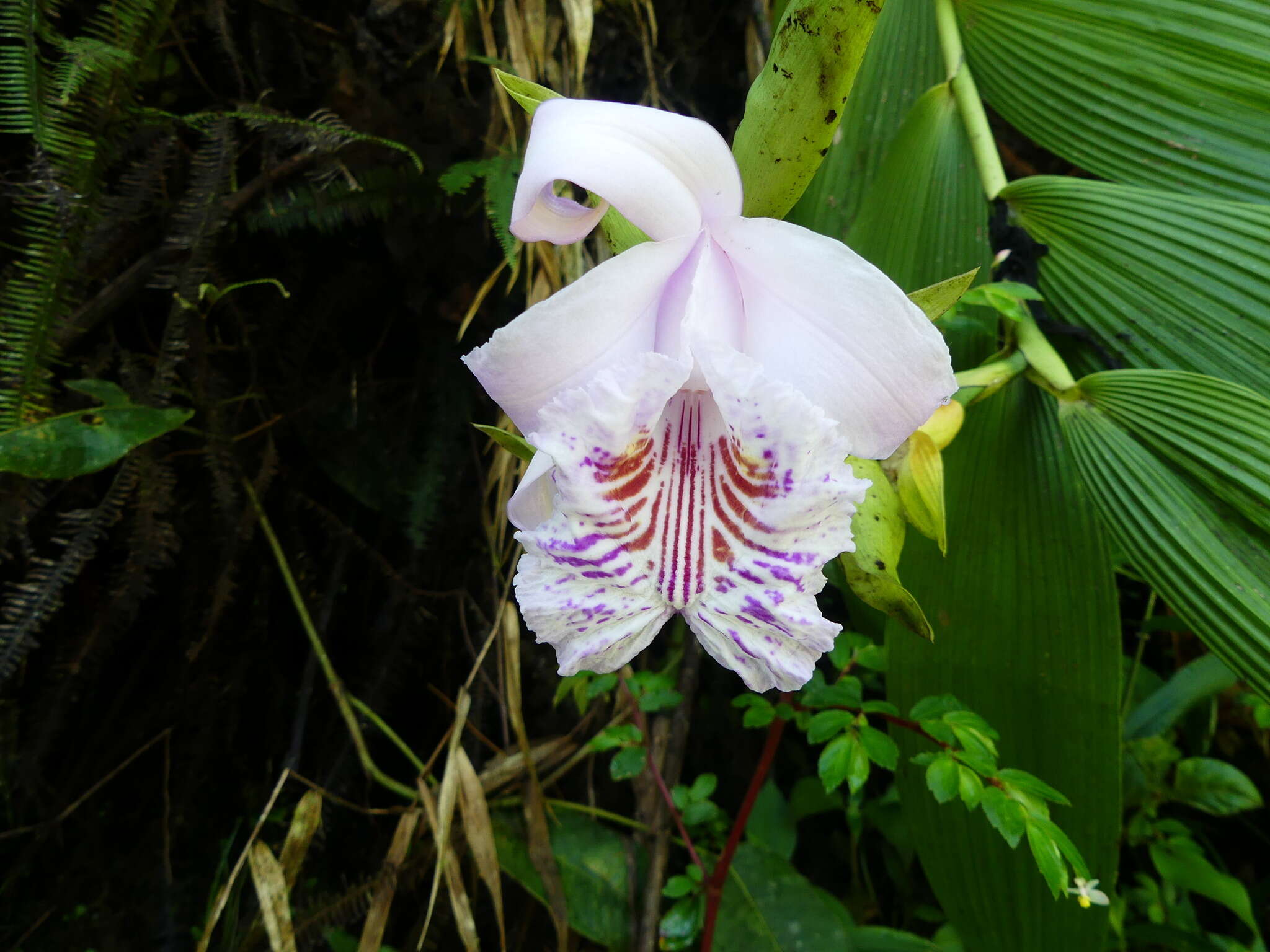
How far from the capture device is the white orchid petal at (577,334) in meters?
0.69

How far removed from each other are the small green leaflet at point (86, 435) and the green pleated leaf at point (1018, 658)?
1187 mm

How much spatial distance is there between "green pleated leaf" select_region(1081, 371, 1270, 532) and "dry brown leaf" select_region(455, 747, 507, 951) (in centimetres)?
109

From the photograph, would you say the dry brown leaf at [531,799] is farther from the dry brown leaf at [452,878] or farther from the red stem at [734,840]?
the red stem at [734,840]

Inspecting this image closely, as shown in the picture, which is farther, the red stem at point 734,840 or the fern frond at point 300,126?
the fern frond at point 300,126

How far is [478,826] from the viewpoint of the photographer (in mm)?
1244

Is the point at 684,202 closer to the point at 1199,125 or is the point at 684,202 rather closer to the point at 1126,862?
the point at 1199,125

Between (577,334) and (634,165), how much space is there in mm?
158

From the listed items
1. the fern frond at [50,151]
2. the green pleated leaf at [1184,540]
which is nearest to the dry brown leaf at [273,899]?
the fern frond at [50,151]

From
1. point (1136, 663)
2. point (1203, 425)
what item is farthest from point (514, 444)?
point (1136, 663)

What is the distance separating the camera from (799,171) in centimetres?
73

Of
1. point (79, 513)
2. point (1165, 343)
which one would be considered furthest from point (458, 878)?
point (1165, 343)

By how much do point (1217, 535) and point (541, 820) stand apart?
43.3 inches

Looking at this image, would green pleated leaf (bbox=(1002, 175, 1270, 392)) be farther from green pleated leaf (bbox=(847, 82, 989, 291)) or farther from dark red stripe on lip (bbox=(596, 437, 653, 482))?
dark red stripe on lip (bbox=(596, 437, 653, 482))

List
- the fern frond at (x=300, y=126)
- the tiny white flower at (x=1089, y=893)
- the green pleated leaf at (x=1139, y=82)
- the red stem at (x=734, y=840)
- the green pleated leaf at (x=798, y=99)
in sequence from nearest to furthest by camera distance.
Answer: the green pleated leaf at (x=798, y=99) → the tiny white flower at (x=1089, y=893) → the green pleated leaf at (x=1139, y=82) → the red stem at (x=734, y=840) → the fern frond at (x=300, y=126)
